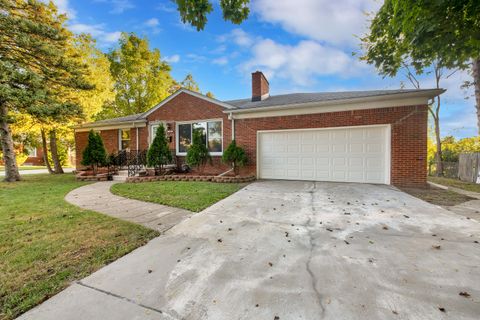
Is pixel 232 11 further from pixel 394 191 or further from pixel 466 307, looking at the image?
pixel 394 191

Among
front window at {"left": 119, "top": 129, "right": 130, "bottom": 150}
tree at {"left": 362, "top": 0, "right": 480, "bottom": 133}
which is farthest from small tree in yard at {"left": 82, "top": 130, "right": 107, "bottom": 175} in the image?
tree at {"left": 362, "top": 0, "right": 480, "bottom": 133}

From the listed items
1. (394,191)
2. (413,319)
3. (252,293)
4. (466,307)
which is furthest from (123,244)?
(394,191)

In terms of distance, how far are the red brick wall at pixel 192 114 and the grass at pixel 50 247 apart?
6.15 m

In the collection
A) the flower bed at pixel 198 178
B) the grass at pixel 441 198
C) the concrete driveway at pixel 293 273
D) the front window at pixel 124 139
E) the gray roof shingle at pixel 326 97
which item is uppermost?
the gray roof shingle at pixel 326 97

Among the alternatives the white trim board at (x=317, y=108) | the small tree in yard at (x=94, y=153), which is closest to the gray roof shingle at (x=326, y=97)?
the white trim board at (x=317, y=108)

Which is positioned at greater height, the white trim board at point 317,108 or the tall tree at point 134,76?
the tall tree at point 134,76

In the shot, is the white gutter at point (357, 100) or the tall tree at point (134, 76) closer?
the white gutter at point (357, 100)

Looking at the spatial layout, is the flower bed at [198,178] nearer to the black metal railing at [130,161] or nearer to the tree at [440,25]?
the black metal railing at [130,161]

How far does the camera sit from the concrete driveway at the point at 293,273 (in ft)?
5.62

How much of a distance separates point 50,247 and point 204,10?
4.17m

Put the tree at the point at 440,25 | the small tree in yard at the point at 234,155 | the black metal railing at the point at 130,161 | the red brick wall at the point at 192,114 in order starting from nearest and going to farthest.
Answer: the tree at the point at 440,25
the small tree in yard at the point at 234,155
the red brick wall at the point at 192,114
the black metal railing at the point at 130,161

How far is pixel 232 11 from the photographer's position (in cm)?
373

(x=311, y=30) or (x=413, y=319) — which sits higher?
(x=311, y=30)

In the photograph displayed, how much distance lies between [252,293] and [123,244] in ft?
6.55
